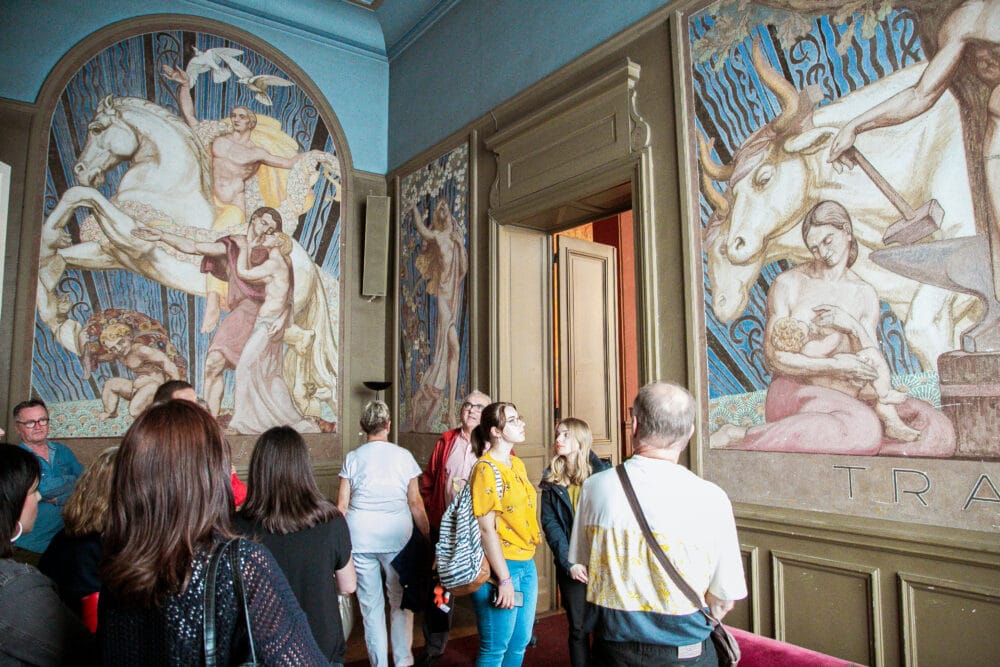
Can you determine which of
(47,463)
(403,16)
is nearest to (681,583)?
(47,463)

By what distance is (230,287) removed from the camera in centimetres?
689

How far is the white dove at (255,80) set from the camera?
7168mm

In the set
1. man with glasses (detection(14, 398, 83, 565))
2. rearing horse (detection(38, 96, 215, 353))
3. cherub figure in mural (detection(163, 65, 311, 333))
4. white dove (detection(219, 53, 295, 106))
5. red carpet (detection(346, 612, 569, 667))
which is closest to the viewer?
man with glasses (detection(14, 398, 83, 565))

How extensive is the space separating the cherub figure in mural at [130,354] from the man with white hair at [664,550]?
215 inches

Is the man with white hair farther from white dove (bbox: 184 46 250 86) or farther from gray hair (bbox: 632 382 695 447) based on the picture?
white dove (bbox: 184 46 250 86)

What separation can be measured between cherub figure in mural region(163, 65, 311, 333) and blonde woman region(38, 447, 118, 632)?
4.61 meters

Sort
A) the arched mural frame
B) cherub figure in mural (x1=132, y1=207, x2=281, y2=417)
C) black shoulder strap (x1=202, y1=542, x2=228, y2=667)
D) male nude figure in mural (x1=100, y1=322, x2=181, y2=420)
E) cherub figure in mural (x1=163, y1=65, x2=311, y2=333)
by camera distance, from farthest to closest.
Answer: cherub figure in mural (x1=163, y1=65, x2=311, y2=333) → cherub figure in mural (x1=132, y1=207, x2=281, y2=417) → male nude figure in mural (x1=100, y1=322, x2=181, y2=420) → the arched mural frame → black shoulder strap (x1=202, y1=542, x2=228, y2=667)

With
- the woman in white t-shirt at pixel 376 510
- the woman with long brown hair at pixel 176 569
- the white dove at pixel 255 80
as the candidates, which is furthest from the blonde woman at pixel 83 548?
the white dove at pixel 255 80

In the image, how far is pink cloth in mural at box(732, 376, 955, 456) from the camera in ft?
10.2

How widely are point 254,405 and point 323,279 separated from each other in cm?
151

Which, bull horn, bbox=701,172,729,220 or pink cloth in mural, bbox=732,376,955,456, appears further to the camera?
bull horn, bbox=701,172,729,220

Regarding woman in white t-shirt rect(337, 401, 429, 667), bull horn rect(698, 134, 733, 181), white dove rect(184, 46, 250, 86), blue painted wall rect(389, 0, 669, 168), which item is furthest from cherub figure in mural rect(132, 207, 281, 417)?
bull horn rect(698, 134, 733, 181)

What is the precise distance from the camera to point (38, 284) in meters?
6.00

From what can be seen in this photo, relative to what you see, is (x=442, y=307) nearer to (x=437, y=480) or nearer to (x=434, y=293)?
(x=434, y=293)
